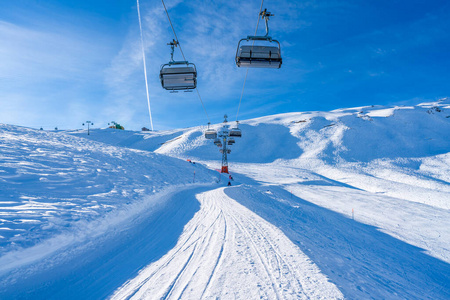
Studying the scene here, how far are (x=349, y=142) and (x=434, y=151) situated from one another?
69.1ft

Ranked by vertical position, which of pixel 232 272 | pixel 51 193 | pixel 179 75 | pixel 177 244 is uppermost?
pixel 179 75

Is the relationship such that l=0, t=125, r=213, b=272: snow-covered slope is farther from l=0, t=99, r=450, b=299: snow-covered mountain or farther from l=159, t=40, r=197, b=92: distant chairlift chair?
l=159, t=40, r=197, b=92: distant chairlift chair

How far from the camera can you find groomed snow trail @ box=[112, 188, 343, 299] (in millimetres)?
3459

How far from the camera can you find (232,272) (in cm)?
→ 406

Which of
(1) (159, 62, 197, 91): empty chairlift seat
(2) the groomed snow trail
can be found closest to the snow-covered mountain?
(2) the groomed snow trail

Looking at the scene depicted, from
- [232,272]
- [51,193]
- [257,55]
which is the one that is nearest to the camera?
[232,272]

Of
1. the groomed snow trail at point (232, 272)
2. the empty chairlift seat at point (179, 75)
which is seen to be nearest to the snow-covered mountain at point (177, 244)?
the groomed snow trail at point (232, 272)

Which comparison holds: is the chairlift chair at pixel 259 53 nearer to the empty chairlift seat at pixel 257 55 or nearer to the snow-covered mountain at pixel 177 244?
the empty chairlift seat at pixel 257 55

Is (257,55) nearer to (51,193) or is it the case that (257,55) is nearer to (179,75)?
(179,75)

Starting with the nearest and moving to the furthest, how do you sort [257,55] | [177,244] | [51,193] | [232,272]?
[232,272] → [177,244] → [257,55] → [51,193]

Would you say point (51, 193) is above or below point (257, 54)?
below

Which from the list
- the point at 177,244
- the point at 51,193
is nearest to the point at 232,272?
the point at 177,244

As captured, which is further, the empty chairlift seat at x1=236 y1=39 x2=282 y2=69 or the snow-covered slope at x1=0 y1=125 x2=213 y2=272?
the empty chairlift seat at x1=236 y1=39 x2=282 y2=69

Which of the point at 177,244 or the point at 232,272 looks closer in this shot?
the point at 232,272
